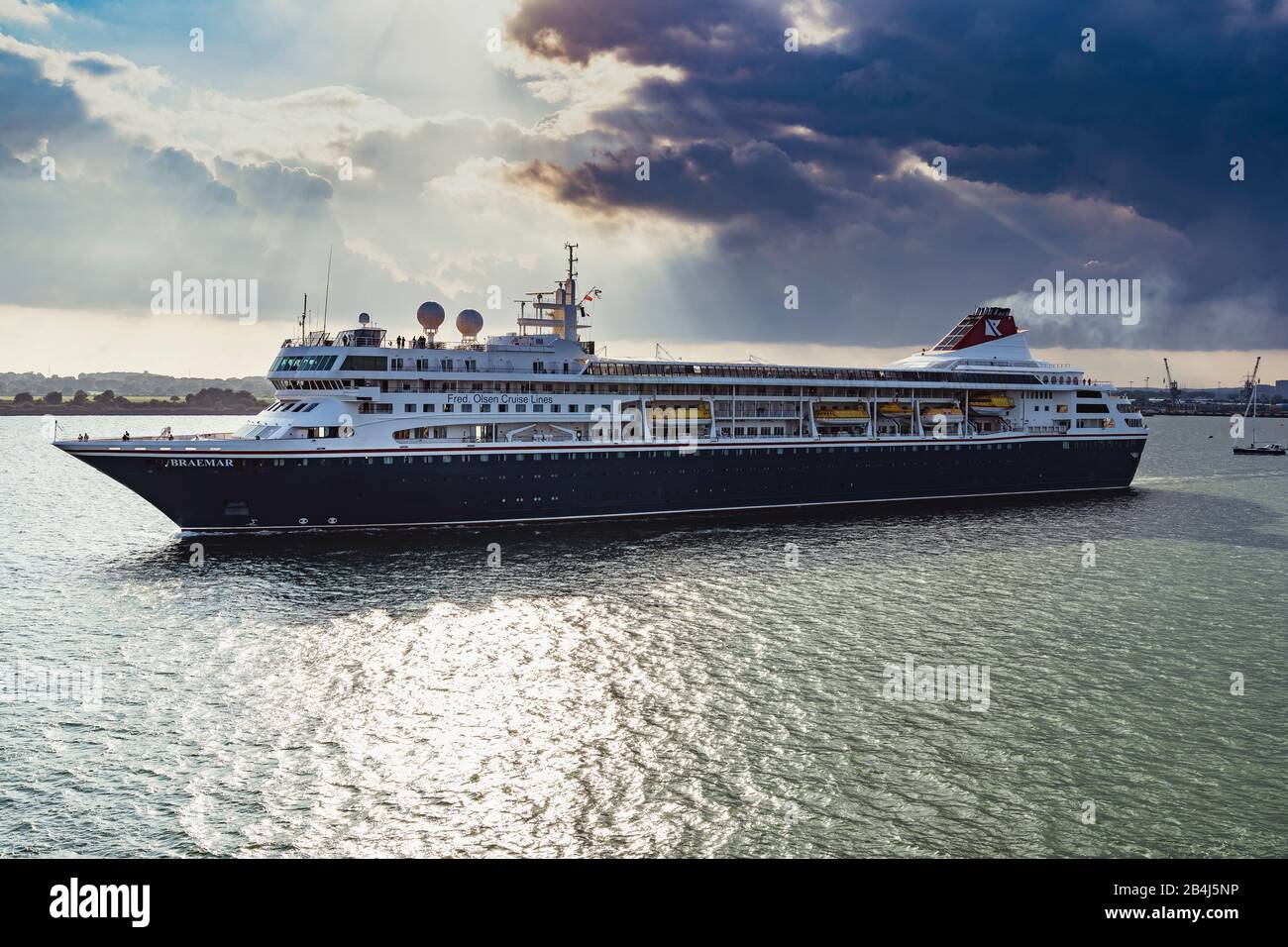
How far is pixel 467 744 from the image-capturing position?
21.6m

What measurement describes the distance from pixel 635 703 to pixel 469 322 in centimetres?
3789

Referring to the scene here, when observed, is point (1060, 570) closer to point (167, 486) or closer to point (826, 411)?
point (826, 411)

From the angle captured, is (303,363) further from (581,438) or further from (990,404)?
(990,404)

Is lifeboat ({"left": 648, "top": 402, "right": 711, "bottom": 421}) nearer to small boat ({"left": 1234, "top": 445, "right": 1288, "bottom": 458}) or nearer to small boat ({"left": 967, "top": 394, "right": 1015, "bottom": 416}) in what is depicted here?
small boat ({"left": 967, "top": 394, "right": 1015, "bottom": 416})

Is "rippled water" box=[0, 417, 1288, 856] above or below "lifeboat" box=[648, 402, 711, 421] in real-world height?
below

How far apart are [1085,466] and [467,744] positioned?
2696 inches

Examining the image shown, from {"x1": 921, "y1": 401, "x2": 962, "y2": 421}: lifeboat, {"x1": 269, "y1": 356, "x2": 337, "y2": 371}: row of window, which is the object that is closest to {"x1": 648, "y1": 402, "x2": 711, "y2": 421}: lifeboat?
{"x1": 921, "y1": 401, "x2": 962, "y2": 421}: lifeboat

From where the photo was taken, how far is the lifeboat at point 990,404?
74.1 meters

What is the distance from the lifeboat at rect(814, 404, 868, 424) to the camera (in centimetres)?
6625
